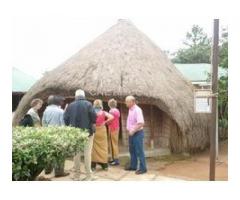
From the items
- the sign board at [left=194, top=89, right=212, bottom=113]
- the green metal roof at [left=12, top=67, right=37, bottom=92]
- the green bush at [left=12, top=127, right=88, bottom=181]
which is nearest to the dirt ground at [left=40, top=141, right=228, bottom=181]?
the green bush at [left=12, top=127, right=88, bottom=181]

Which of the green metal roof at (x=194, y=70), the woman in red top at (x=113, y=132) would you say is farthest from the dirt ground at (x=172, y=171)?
the green metal roof at (x=194, y=70)

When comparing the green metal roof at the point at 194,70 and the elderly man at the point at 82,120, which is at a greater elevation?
the green metal roof at the point at 194,70

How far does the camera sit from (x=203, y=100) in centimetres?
574

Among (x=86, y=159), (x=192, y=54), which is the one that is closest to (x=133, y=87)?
(x=86, y=159)

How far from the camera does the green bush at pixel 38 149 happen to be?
15.8ft

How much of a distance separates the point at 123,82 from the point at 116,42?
1.21m

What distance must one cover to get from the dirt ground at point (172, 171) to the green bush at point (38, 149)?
46 centimetres

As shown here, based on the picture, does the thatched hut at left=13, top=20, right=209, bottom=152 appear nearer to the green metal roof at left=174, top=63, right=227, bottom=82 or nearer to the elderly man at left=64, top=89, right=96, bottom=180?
the green metal roof at left=174, top=63, right=227, bottom=82

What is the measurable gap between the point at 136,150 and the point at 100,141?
23.4 inches

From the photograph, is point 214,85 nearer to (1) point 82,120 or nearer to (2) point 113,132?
(1) point 82,120

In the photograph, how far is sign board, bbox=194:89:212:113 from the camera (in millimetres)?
5699

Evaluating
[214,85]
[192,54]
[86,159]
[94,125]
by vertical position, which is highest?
[192,54]

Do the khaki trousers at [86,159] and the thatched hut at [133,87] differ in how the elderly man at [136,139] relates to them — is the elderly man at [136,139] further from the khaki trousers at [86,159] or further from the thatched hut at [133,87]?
the thatched hut at [133,87]

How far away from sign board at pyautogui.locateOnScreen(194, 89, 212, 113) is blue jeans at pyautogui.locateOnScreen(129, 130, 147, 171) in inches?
42.3
